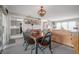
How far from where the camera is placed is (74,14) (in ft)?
6.01

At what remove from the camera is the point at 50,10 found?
6.20ft

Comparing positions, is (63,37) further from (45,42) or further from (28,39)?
(28,39)

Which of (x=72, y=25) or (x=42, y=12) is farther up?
(x=42, y=12)

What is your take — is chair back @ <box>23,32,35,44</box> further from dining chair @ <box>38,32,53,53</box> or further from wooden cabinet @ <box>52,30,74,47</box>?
wooden cabinet @ <box>52,30,74,47</box>

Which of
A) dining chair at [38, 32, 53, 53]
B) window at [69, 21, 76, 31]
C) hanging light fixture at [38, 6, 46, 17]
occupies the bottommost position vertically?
dining chair at [38, 32, 53, 53]

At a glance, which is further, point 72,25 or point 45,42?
point 45,42

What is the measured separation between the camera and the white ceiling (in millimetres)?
1830

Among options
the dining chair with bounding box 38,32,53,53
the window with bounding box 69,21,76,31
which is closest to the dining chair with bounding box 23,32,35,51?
the dining chair with bounding box 38,32,53,53

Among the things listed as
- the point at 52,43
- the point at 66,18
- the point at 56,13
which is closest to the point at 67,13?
the point at 66,18

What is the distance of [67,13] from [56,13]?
236mm

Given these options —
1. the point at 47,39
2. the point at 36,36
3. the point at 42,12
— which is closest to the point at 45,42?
the point at 47,39

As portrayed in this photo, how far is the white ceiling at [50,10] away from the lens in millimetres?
1830

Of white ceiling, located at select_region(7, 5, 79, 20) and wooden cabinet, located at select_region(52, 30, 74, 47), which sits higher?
white ceiling, located at select_region(7, 5, 79, 20)
